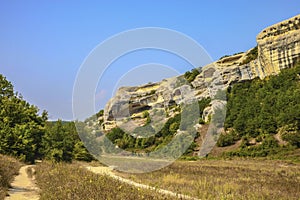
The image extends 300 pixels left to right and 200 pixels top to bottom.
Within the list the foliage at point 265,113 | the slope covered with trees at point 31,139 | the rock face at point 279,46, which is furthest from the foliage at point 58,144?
the rock face at point 279,46

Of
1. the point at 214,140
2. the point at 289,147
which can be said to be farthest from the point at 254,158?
the point at 214,140

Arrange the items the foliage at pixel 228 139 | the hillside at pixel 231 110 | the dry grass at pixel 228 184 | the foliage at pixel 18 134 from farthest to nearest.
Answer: the foliage at pixel 228 139
the hillside at pixel 231 110
the foliage at pixel 18 134
the dry grass at pixel 228 184

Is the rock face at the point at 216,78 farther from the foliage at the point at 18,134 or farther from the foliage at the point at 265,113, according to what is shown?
the foliage at the point at 18,134

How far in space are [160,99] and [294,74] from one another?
38.4 metres

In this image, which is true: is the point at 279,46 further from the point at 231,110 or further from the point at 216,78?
the point at 216,78

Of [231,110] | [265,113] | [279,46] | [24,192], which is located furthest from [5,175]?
[279,46]

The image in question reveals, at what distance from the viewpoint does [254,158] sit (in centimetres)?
3938

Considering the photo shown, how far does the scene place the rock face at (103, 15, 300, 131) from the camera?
49.4 metres

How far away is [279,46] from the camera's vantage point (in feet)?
187

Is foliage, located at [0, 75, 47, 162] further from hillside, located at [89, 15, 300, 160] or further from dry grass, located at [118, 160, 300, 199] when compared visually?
dry grass, located at [118, 160, 300, 199]

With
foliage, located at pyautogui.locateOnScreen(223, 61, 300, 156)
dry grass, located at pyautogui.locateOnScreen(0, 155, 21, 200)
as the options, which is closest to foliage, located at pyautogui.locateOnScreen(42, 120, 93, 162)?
dry grass, located at pyautogui.locateOnScreen(0, 155, 21, 200)

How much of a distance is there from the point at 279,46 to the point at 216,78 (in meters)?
21.5

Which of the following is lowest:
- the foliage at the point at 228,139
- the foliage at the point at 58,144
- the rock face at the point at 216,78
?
the foliage at the point at 58,144

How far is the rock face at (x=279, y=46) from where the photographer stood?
55031mm
